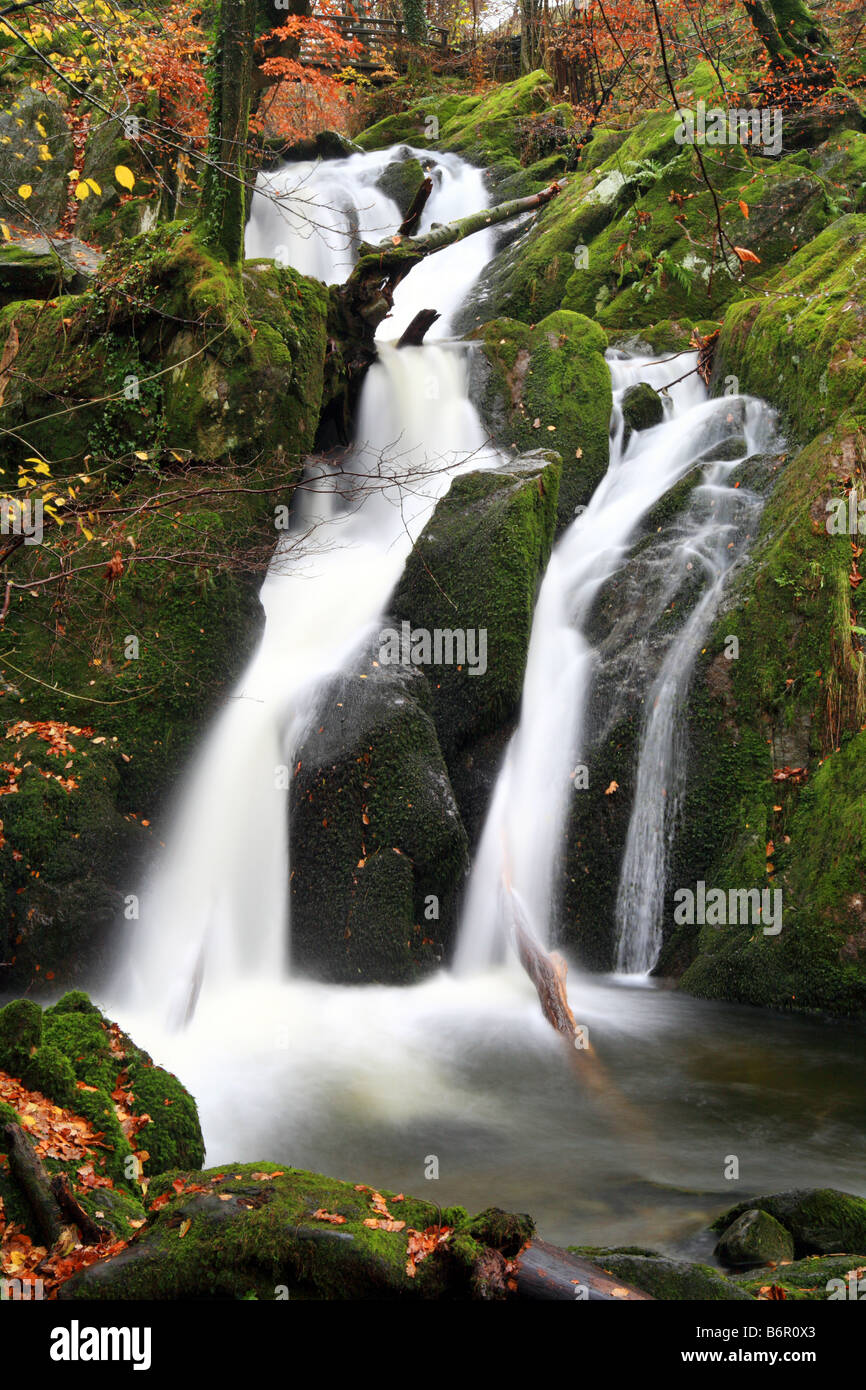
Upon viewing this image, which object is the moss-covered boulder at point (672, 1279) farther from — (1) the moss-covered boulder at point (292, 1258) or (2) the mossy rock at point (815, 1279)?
(1) the moss-covered boulder at point (292, 1258)

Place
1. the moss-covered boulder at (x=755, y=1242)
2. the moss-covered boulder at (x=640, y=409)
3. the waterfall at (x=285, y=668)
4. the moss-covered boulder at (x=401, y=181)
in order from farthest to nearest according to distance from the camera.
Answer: the moss-covered boulder at (x=401, y=181) → the moss-covered boulder at (x=640, y=409) → the waterfall at (x=285, y=668) → the moss-covered boulder at (x=755, y=1242)

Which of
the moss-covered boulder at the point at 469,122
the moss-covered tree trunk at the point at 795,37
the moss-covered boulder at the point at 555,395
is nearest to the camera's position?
the moss-covered boulder at the point at 555,395

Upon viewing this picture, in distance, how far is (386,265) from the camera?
10195 millimetres

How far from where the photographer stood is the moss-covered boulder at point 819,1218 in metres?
3.95

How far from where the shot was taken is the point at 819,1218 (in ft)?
13.3

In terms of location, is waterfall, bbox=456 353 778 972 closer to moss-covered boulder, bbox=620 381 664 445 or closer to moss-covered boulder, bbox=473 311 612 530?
moss-covered boulder, bbox=473 311 612 530

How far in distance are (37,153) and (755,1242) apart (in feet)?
57.6

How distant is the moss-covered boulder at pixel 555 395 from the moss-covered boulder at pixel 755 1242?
7.76 metres

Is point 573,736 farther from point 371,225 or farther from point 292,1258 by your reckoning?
point 371,225

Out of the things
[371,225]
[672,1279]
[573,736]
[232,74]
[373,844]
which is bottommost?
[672,1279]

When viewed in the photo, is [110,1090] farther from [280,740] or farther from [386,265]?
[386,265]

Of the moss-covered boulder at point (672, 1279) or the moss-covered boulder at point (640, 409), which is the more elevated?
the moss-covered boulder at point (640, 409)

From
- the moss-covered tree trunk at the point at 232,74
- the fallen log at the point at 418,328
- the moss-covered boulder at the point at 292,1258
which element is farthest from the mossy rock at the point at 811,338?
the moss-covered boulder at the point at 292,1258

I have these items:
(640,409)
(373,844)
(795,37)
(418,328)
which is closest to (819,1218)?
(373,844)
